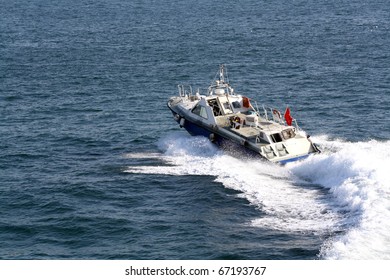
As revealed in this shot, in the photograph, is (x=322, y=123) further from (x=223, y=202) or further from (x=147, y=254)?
(x=147, y=254)

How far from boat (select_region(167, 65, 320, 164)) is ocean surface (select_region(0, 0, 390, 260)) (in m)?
0.96

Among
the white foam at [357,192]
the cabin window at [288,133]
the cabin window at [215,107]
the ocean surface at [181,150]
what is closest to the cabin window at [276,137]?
the cabin window at [288,133]

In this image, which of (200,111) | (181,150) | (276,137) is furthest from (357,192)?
(200,111)

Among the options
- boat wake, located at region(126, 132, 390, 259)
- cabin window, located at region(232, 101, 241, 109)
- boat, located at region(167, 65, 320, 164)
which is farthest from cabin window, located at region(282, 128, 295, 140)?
cabin window, located at region(232, 101, 241, 109)

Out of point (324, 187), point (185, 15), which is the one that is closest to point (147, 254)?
point (324, 187)

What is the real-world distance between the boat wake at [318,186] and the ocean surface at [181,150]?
0.36ft

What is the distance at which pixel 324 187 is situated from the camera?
4122cm

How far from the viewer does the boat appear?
45.4 meters

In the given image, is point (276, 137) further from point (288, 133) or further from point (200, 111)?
point (200, 111)

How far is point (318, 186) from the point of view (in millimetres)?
41562

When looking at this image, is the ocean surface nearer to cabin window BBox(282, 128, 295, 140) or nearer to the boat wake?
the boat wake

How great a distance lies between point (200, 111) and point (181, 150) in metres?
3.49

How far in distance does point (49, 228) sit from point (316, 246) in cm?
1482

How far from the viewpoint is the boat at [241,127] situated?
4538 cm
